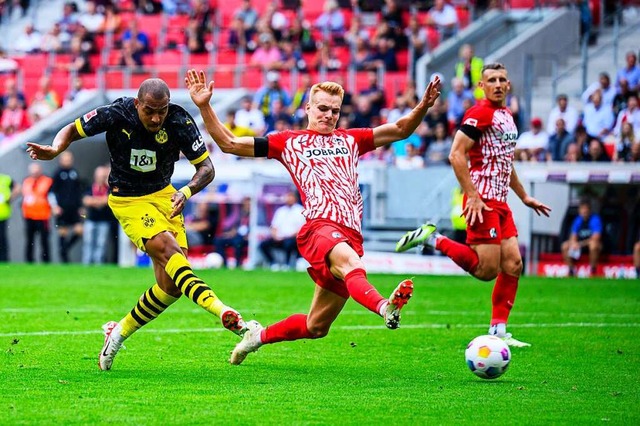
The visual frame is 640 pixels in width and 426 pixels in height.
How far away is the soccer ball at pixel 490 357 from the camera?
29.4 ft

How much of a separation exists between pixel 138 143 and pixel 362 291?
93.9 inches

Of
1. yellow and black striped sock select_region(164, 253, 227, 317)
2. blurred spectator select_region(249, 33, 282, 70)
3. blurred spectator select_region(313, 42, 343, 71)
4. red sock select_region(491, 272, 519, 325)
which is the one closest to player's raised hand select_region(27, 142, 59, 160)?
yellow and black striped sock select_region(164, 253, 227, 317)

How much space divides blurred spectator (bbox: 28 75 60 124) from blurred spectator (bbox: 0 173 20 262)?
3.01m

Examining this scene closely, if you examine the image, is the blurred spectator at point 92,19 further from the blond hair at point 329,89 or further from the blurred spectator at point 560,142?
the blond hair at point 329,89

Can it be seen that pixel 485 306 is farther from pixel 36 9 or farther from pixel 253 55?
pixel 36 9

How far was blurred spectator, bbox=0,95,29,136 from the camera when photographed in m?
30.6

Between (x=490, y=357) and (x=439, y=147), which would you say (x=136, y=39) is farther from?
(x=490, y=357)

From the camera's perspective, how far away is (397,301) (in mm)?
A: 7977

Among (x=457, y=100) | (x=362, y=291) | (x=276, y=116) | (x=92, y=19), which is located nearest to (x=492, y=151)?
(x=362, y=291)

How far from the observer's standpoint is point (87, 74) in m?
32.1

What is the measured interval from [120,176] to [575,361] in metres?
4.03

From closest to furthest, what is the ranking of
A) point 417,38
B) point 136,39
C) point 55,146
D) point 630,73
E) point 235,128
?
point 55,146 → point 630,73 → point 235,128 → point 417,38 → point 136,39

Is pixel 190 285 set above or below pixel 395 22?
below

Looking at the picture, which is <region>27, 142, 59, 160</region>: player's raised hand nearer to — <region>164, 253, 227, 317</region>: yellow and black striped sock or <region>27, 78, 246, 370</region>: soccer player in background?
<region>27, 78, 246, 370</region>: soccer player in background
